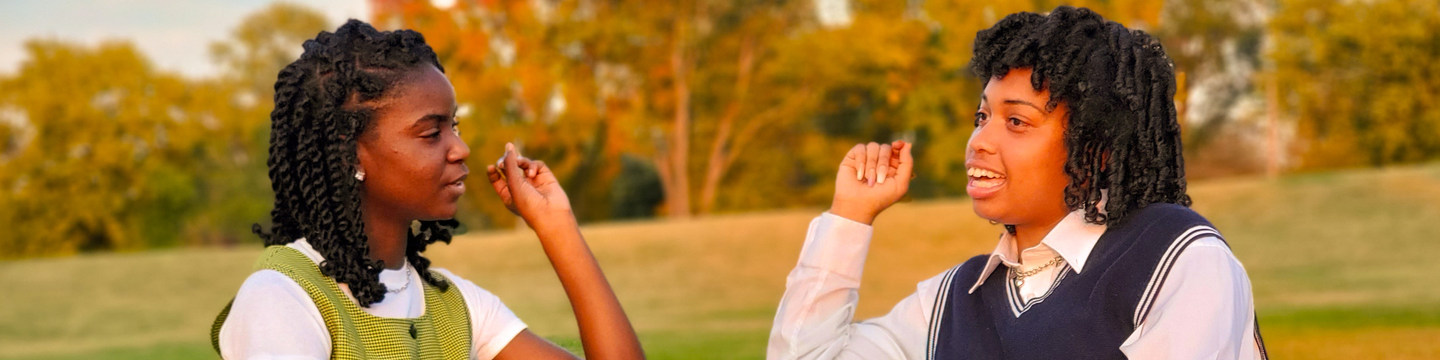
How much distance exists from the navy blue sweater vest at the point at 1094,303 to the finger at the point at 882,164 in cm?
34

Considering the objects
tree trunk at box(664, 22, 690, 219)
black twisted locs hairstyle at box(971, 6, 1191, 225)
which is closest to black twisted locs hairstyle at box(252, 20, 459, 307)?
black twisted locs hairstyle at box(971, 6, 1191, 225)

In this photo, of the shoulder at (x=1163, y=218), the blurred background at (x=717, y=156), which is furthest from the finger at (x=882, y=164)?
the blurred background at (x=717, y=156)

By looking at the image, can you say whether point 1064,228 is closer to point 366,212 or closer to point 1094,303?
point 1094,303

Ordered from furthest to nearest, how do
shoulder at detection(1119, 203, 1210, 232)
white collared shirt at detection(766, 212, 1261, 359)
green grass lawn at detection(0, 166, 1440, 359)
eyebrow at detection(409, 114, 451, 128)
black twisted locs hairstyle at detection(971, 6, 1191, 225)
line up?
green grass lawn at detection(0, 166, 1440, 359) → eyebrow at detection(409, 114, 451, 128) → black twisted locs hairstyle at detection(971, 6, 1191, 225) → shoulder at detection(1119, 203, 1210, 232) → white collared shirt at detection(766, 212, 1261, 359)

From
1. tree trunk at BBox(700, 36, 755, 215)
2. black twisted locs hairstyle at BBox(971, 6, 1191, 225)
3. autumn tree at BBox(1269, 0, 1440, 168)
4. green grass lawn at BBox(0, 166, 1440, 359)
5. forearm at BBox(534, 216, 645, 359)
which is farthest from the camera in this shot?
tree trunk at BBox(700, 36, 755, 215)

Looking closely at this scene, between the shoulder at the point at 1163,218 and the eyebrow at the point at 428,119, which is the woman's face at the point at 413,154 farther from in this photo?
the shoulder at the point at 1163,218

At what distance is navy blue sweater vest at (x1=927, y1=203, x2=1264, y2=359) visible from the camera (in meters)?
2.02

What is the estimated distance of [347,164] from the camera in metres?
2.30

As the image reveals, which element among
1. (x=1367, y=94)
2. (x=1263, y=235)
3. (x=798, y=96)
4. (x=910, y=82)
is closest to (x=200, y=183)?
(x=798, y=96)

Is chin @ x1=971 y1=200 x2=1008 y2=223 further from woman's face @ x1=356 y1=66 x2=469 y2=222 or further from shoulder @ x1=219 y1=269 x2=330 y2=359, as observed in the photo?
shoulder @ x1=219 y1=269 x2=330 y2=359

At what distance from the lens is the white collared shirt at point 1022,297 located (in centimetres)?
193

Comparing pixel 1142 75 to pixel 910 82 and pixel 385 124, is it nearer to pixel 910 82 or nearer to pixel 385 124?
pixel 385 124

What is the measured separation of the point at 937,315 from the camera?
2.61 meters

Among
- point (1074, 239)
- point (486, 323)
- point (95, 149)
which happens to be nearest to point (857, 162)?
point (1074, 239)
